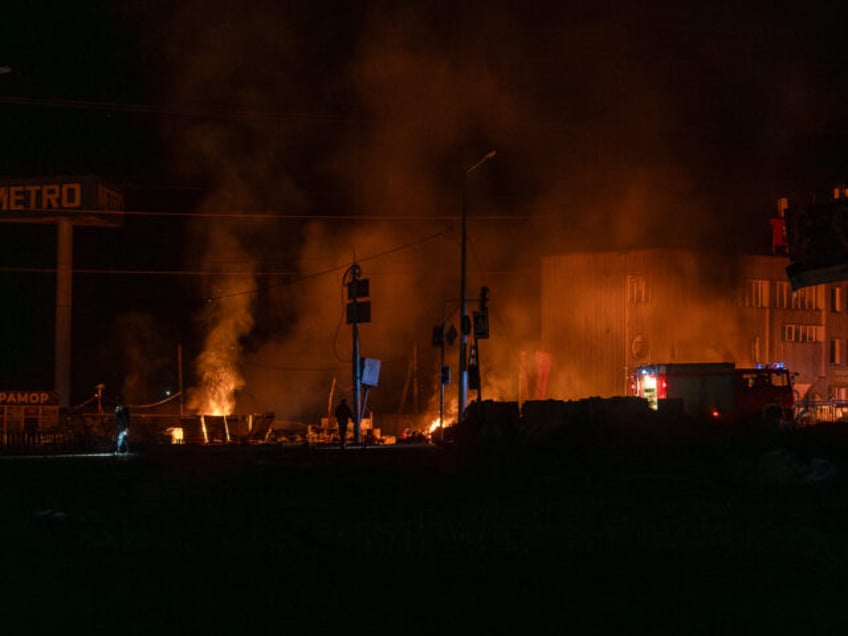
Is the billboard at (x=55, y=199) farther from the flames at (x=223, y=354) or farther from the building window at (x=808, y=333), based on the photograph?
the building window at (x=808, y=333)

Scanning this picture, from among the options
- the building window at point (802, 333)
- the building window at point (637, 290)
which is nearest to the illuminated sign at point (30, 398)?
the building window at point (637, 290)

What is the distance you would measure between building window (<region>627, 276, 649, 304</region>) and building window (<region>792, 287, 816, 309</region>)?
29.4 ft

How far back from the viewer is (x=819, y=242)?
981cm

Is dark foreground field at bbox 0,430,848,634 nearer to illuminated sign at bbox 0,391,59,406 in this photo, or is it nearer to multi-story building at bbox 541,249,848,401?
illuminated sign at bbox 0,391,59,406

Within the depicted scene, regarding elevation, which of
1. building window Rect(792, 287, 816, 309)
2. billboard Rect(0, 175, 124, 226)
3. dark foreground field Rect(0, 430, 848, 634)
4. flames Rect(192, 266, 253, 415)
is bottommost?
dark foreground field Rect(0, 430, 848, 634)

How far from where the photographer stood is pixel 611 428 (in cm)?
2317

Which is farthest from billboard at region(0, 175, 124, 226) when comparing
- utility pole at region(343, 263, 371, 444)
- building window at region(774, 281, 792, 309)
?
building window at region(774, 281, 792, 309)

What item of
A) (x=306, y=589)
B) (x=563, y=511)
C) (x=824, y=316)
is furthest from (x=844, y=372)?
(x=306, y=589)

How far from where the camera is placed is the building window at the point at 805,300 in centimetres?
5325

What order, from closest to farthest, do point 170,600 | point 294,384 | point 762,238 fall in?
point 170,600 < point 294,384 < point 762,238

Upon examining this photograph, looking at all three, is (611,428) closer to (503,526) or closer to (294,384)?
(503,526)

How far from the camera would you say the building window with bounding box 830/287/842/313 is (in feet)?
182

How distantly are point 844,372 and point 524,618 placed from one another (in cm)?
5278

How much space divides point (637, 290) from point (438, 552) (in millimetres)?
41313
